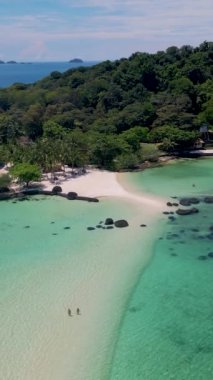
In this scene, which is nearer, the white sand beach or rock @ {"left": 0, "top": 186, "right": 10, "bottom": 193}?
the white sand beach

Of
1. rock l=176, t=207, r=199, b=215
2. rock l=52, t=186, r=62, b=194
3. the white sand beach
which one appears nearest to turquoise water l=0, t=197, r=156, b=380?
the white sand beach

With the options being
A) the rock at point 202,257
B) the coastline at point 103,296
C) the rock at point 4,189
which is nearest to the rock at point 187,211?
the coastline at point 103,296

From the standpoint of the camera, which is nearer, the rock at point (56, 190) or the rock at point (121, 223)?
the rock at point (121, 223)

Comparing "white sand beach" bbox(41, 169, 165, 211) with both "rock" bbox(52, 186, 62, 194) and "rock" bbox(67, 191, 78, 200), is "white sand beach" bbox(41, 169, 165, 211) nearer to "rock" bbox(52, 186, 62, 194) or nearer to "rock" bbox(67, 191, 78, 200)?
"rock" bbox(52, 186, 62, 194)

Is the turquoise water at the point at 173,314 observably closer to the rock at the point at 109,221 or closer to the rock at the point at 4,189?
the rock at the point at 109,221

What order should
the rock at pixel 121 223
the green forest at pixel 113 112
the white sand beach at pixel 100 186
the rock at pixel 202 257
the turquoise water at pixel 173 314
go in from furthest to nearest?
the green forest at pixel 113 112 < the white sand beach at pixel 100 186 < the rock at pixel 121 223 < the rock at pixel 202 257 < the turquoise water at pixel 173 314

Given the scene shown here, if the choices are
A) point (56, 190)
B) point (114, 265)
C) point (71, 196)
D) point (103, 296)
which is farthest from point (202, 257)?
point (56, 190)

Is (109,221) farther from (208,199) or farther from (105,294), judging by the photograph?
(105,294)
